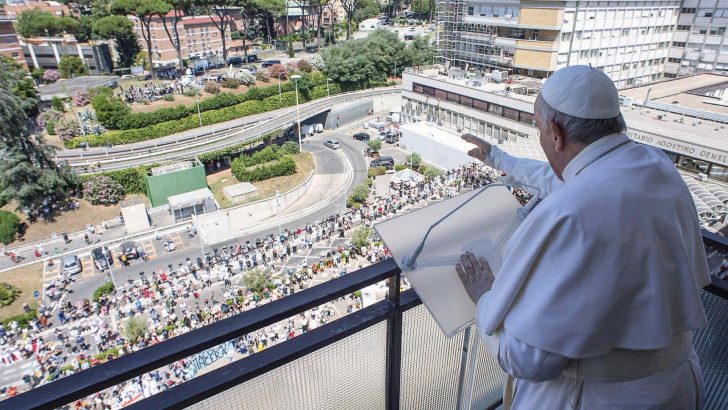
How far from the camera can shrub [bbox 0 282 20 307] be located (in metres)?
14.8

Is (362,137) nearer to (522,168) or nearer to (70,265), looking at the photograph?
(70,265)

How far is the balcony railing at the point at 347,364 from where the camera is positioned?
1.19 meters

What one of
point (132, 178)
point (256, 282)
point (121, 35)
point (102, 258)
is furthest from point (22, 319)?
point (121, 35)

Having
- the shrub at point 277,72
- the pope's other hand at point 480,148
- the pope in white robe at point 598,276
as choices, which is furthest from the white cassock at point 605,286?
the shrub at point 277,72

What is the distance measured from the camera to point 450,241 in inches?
61.9

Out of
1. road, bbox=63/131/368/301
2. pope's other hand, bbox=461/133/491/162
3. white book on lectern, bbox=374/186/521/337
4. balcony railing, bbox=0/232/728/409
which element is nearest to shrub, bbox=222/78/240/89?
road, bbox=63/131/368/301

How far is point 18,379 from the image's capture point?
10.7 meters

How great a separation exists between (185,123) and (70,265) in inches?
523

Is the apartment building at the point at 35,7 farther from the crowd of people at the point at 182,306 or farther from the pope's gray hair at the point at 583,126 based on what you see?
the pope's gray hair at the point at 583,126

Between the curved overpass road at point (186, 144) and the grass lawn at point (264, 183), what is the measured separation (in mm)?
1627

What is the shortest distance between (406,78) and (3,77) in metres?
21.7

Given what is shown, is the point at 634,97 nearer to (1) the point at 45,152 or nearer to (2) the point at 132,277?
(2) the point at 132,277

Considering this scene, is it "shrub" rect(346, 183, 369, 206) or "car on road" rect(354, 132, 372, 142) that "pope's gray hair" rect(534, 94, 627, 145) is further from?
"car on road" rect(354, 132, 372, 142)

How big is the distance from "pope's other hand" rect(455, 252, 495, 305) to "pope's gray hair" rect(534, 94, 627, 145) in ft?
1.51
